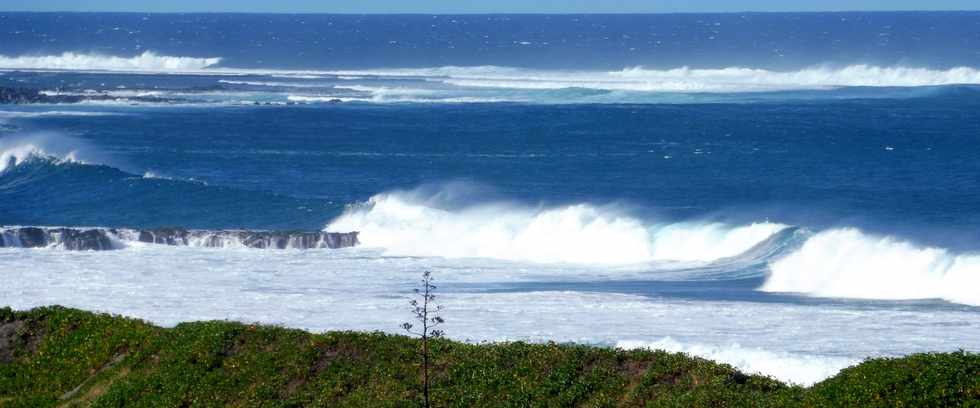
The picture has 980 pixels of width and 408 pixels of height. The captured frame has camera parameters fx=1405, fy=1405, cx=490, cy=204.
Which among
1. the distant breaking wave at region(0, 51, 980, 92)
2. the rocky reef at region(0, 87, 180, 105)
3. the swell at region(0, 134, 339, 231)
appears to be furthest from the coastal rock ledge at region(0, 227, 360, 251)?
the distant breaking wave at region(0, 51, 980, 92)

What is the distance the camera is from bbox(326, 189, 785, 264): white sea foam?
4138cm

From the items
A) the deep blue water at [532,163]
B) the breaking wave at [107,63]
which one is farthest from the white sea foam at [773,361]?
the breaking wave at [107,63]

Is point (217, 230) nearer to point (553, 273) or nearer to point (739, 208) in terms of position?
point (553, 273)

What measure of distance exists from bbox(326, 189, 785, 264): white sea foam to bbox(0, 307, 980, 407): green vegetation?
19.3 m

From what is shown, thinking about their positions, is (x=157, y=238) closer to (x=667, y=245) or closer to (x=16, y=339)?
(x=667, y=245)

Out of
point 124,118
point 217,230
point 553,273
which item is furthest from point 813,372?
point 124,118

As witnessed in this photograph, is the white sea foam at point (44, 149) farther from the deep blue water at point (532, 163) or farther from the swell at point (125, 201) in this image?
the deep blue water at point (532, 163)

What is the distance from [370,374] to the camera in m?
20.7

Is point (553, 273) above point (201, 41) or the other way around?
the other way around

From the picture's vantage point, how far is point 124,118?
250 feet

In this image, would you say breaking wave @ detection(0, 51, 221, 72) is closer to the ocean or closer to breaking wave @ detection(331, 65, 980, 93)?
breaking wave @ detection(331, 65, 980, 93)

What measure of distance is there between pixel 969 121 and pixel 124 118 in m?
44.6

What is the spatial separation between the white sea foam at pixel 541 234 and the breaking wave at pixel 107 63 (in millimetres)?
91405

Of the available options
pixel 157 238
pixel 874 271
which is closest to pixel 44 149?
pixel 157 238
